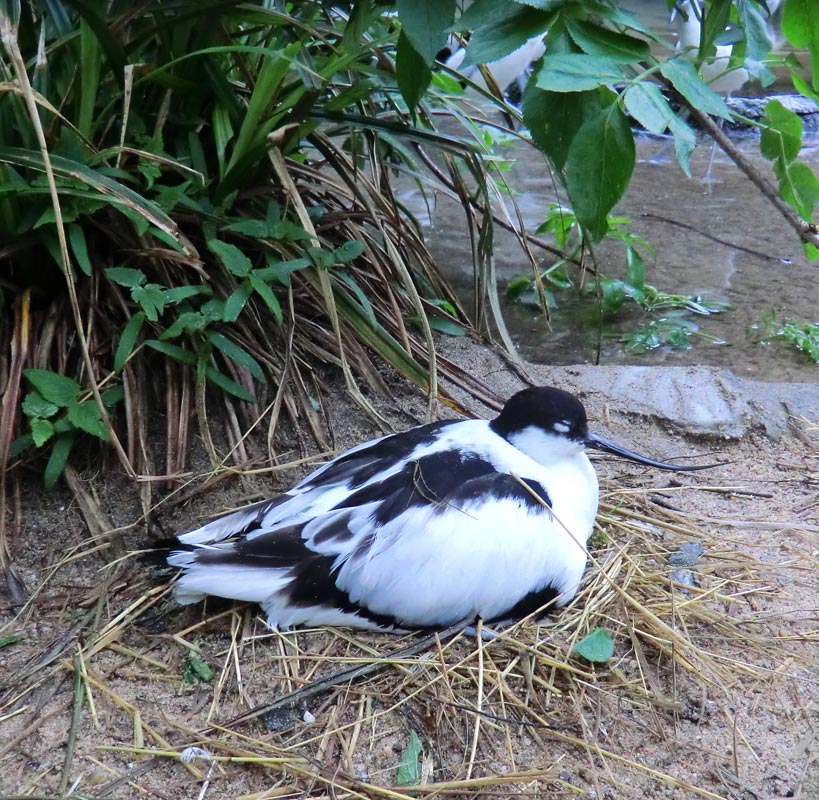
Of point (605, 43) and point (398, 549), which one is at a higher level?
point (605, 43)

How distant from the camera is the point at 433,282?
11.2 feet

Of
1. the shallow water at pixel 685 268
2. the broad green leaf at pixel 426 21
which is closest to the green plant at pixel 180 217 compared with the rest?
the broad green leaf at pixel 426 21

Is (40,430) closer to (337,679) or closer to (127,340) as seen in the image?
(127,340)

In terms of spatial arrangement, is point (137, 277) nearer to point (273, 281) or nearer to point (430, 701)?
point (273, 281)

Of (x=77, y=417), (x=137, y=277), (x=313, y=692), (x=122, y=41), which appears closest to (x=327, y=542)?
(x=313, y=692)

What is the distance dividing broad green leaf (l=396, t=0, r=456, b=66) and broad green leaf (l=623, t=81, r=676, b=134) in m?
0.31

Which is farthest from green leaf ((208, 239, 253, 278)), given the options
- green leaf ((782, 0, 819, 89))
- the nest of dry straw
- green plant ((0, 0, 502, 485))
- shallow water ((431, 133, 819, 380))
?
shallow water ((431, 133, 819, 380))

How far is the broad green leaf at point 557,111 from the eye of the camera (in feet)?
5.03

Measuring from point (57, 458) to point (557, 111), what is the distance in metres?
1.53

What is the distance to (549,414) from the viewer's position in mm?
2430

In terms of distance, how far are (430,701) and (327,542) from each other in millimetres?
433

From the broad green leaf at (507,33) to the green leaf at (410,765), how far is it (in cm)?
134

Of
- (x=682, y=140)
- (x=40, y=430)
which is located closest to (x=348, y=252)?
(x=40, y=430)

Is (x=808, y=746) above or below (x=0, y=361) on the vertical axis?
below
